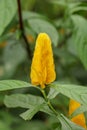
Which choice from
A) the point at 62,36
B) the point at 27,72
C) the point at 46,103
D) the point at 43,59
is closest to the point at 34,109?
the point at 46,103

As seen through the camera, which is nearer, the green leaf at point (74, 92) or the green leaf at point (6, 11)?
the green leaf at point (74, 92)

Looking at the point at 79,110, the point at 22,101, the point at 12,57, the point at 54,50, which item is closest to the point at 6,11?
the point at 22,101

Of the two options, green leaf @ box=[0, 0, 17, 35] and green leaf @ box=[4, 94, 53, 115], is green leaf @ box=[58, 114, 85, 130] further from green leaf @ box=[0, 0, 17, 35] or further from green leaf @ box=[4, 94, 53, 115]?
green leaf @ box=[0, 0, 17, 35]

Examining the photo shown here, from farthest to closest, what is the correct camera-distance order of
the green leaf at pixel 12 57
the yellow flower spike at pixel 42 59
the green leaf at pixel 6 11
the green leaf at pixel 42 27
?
the green leaf at pixel 12 57 < the green leaf at pixel 42 27 < the green leaf at pixel 6 11 < the yellow flower spike at pixel 42 59

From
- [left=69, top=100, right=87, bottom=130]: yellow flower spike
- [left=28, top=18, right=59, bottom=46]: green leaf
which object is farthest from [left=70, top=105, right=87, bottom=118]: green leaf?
[left=28, top=18, right=59, bottom=46]: green leaf

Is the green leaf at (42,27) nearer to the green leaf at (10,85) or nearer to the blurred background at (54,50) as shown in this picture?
the blurred background at (54,50)

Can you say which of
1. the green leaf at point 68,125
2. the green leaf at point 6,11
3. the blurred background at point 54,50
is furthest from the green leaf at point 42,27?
the green leaf at point 68,125

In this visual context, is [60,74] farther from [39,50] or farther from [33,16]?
[39,50]
